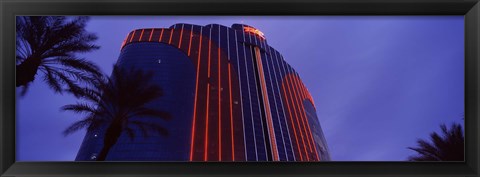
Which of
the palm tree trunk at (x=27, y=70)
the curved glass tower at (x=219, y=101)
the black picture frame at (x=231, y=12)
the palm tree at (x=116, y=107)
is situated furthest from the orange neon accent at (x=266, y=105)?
the black picture frame at (x=231, y=12)

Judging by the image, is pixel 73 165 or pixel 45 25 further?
pixel 45 25

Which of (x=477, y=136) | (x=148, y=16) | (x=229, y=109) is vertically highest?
(x=229, y=109)

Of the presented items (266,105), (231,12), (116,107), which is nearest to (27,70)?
(231,12)

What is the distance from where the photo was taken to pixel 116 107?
9242 millimetres

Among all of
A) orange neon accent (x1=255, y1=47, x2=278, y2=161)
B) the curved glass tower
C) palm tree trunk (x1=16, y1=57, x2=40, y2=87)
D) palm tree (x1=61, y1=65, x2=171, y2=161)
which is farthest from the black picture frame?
orange neon accent (x1=255, y1=47, x2=278, y2=161)

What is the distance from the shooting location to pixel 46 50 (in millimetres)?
5598

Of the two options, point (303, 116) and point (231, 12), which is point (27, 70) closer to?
point (231, 12)

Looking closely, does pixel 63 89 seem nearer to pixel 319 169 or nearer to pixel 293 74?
pixel 319 169

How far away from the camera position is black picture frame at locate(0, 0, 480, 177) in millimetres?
2682

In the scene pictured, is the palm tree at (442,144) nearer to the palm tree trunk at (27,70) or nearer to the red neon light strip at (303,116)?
the palm tree trunk at (27,70)

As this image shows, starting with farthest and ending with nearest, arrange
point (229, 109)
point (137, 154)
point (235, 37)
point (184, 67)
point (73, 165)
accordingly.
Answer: point (235, 37) < point (229, 109) < point (184, 67) < point (137, 154) < point (73, 165)

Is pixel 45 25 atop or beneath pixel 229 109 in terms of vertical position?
beneath

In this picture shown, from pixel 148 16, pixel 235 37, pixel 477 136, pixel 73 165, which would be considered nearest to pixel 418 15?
pixel 477 136

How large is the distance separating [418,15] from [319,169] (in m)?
1.07
